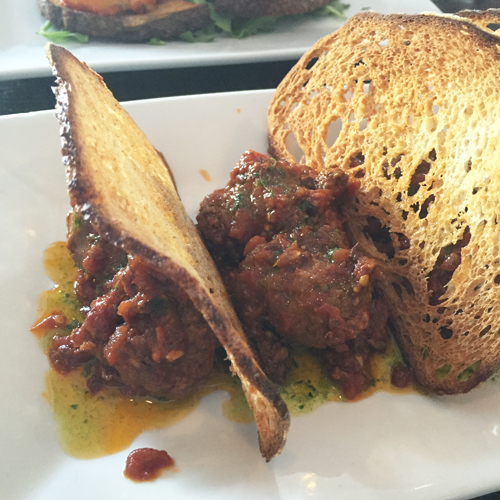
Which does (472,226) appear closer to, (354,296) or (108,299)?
(354,296)

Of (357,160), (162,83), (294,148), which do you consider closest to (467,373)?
(357,160)

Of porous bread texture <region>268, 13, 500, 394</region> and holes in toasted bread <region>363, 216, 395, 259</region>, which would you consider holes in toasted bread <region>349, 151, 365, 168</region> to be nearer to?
porous bread texture <region>268, 13, 500, 394</region>

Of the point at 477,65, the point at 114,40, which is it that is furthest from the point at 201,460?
the point at 114,40

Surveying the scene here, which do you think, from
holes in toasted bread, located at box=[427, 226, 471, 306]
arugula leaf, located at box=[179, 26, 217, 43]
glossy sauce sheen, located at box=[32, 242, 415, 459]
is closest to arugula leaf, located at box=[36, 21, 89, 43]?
arugula leaf, located at box=[179, 26, 217, 43]

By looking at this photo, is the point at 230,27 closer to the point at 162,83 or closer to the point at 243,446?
the point at 162,83

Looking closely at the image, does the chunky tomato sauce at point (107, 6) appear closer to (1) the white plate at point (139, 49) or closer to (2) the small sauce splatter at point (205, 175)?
(1) the white plate at point (139, 49)

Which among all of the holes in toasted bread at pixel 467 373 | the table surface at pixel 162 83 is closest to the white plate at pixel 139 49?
the table surface at pixel 162 83

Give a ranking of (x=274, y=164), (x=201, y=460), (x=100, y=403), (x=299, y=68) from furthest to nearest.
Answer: (x=299, y=68)
(x=274, y=164)
(x=100, y=403)
(x=201, y=460)

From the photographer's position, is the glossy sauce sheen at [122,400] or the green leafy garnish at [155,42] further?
the green leafy garnish at [155,42]
